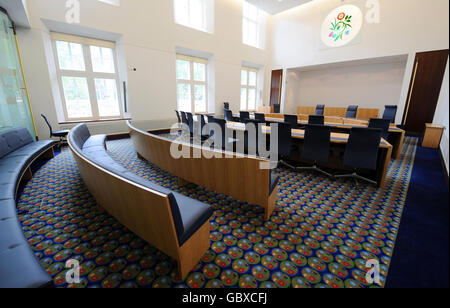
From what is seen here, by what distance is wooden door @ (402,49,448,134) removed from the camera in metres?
6.23

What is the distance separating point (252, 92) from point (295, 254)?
35.2ft

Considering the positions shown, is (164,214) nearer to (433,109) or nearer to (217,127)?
(217,127)

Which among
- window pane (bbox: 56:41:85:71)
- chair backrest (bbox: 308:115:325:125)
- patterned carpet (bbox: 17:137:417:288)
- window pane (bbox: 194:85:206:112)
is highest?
window pane (bbox: 56:41:85:71)

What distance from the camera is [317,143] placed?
10.3 ft

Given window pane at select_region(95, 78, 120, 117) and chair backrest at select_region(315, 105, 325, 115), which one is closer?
window pane at select_region(95, 78, 120, 117)

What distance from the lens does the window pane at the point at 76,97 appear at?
5.60m

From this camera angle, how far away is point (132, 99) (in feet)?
20.9

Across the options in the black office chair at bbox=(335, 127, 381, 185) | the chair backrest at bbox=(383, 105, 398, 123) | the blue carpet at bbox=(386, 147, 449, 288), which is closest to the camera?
the blue carpet at bbox=(386, 147, 449, 288)

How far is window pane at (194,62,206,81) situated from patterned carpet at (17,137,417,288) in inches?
270

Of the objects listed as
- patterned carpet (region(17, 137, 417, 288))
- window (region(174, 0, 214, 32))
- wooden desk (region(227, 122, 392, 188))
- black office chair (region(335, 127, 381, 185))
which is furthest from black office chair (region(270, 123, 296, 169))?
window (region(174, 0, 214, 32))

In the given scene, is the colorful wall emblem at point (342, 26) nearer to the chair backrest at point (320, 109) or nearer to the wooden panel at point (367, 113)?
the chair backrest at point (320, 109)

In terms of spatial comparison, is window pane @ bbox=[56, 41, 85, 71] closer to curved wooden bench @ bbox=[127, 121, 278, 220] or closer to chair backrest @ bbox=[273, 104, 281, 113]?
curved wooden bench @ bbox=[127, 121, 278, 220]

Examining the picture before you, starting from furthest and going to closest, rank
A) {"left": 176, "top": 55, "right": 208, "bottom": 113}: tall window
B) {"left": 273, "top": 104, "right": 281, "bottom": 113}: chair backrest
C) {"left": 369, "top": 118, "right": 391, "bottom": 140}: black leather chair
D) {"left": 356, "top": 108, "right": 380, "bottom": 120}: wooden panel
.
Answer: {"left": 273, "top": 104, "right": 281, "bottom": 113}: chair backrest → {"left": 356, "top": 108, "right": 380, "bottom": 120}: wooden panel → {"left": 176, "top": 55, "right": 208, "bottom": 113}: tall window → {"left": 369, "top": 118, "right": 391, "bottom": 140}: black leather chair
